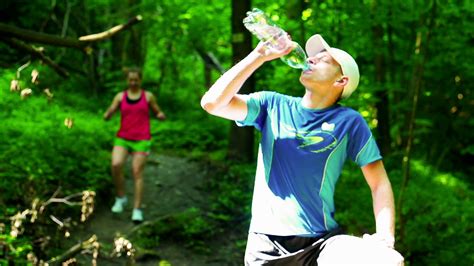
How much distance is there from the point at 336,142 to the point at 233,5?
8.04 m

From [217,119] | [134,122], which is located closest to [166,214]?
[134,122]

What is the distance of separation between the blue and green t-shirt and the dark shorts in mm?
38

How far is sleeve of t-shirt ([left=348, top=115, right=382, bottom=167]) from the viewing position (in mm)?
3186

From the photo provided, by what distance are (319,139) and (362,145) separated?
9.4 inches

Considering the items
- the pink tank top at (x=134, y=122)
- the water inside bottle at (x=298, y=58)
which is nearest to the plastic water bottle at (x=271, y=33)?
the water inside bottle at (x=298, y=58)

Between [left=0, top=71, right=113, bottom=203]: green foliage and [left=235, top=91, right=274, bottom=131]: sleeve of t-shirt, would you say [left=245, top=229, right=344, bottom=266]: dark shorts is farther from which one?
[left=0, top=71, right=113, bottom=203]: green foliage

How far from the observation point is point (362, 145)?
10.5ft

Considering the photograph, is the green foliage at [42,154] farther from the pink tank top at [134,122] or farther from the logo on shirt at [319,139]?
the logo on shirt at [319,139]

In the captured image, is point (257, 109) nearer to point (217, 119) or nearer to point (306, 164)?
A: point (306, 164)

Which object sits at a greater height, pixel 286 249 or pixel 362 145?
pixel 362 145

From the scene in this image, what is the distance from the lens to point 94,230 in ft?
25.7

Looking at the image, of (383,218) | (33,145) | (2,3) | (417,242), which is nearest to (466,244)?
(417,242)

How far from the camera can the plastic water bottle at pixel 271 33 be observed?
3.02 metres

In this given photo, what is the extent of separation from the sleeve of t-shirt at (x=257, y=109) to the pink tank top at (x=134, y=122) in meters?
4.89
